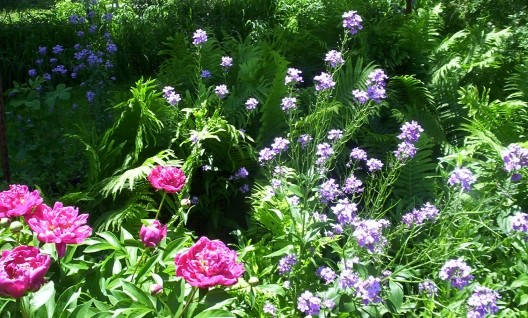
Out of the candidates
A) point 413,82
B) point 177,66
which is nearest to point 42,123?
point 177,66

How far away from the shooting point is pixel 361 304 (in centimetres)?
216

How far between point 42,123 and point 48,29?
116 inches

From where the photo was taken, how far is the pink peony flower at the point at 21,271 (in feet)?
4.94

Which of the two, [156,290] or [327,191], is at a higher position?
[327,191]

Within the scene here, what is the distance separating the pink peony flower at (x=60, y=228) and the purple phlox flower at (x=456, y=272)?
1063 mm

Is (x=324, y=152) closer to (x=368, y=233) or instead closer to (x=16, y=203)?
(x=368, y=233)

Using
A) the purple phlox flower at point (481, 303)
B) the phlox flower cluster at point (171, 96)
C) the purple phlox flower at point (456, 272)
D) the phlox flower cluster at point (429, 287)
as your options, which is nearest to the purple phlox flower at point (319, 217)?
the phlox flower cluster at point (429, 287)

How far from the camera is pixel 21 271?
1.53 m

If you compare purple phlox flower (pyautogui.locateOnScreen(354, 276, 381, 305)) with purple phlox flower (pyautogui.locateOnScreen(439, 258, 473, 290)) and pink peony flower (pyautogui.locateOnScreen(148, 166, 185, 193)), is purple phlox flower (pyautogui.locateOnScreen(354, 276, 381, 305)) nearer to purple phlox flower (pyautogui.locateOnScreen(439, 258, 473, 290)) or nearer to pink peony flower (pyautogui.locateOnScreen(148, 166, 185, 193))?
purple phlox flower (pyautogui.locateOnScreen(439, 258, 473, 290))

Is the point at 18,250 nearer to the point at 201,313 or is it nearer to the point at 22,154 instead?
the point at 201,313

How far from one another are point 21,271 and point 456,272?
125 centimetres

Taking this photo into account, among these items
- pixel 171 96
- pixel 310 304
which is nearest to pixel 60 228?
pixel 310 304

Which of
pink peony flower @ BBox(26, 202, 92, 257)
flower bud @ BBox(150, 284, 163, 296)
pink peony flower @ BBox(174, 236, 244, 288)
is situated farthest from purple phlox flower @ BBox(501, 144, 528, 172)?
pink peony flower @ BBox(26, 202, 92, 257)

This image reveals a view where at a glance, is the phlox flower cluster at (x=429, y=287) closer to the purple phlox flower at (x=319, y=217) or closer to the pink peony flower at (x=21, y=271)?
the purple phlox flower at (x=319, y=217)
